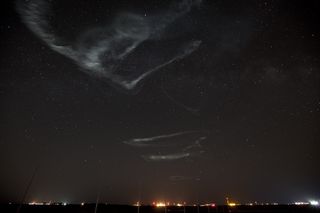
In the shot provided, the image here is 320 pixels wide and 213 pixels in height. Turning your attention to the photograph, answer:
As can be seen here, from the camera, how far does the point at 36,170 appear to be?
64.9 meters
